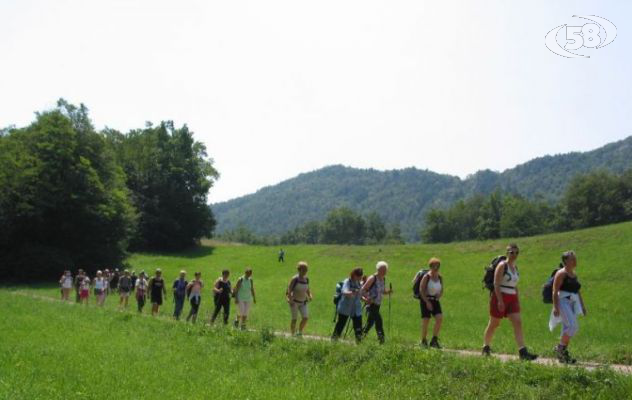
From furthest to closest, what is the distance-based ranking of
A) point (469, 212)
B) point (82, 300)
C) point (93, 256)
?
point (469, 212) < point (93, 256) < point (82, 300)

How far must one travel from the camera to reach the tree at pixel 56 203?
52719mm

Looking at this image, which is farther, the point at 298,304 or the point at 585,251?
Result: the point at 585,251

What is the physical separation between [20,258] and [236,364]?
154 feet

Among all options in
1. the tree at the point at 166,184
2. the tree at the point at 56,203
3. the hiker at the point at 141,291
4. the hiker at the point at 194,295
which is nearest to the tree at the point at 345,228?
the tree at the point at 166,184

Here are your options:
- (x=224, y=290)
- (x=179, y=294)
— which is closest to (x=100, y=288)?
(x=179, y=294)

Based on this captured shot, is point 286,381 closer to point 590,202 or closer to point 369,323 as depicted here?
point 369,323

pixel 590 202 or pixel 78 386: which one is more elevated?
pixel 590 202

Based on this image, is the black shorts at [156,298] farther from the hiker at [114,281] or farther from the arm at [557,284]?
the hiker at [114,281]

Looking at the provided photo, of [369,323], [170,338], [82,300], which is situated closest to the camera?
[369,323]

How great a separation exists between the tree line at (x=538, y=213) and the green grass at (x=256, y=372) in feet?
296

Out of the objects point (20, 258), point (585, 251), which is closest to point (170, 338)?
point (585, 251)

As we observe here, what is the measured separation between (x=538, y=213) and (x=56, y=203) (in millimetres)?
92766

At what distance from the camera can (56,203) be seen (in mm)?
54281

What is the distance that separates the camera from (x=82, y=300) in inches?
1235
